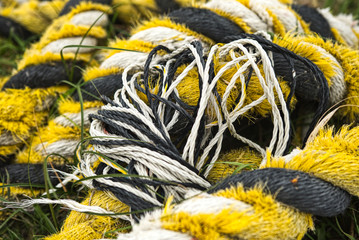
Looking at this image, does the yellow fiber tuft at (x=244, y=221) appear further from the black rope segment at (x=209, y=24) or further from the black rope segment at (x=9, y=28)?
the black rope segment at (x=9, y=28)

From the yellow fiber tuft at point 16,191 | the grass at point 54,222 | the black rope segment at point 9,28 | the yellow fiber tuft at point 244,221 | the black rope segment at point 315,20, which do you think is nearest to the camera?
the yellow fiber tuft at point 244,221

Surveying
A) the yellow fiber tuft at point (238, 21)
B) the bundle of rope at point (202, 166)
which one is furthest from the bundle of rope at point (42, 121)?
the yellow fiber tuft at point (238, 21)

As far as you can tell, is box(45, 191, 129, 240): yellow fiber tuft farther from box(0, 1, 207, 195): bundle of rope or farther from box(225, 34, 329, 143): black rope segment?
box(225, 34, 329, 143): black rope segment

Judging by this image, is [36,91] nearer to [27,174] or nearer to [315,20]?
[27,174]

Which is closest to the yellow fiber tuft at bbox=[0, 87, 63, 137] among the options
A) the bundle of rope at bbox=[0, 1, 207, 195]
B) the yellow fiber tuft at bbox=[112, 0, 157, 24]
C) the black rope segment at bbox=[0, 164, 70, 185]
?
the bundle of rope at bbox=[0, 1, 207, 195]

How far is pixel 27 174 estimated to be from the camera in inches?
41.7

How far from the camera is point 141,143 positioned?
2.68 feet

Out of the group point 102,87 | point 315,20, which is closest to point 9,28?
point 102,87

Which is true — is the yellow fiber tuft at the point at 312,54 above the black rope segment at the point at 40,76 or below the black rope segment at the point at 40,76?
above

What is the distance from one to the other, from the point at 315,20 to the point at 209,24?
444 millimetres

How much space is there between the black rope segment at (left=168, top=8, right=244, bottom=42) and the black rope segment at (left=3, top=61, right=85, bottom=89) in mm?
391

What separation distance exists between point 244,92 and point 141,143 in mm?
285

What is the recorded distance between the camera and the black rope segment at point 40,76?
1.19 meters

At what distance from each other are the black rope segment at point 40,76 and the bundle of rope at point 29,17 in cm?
60
